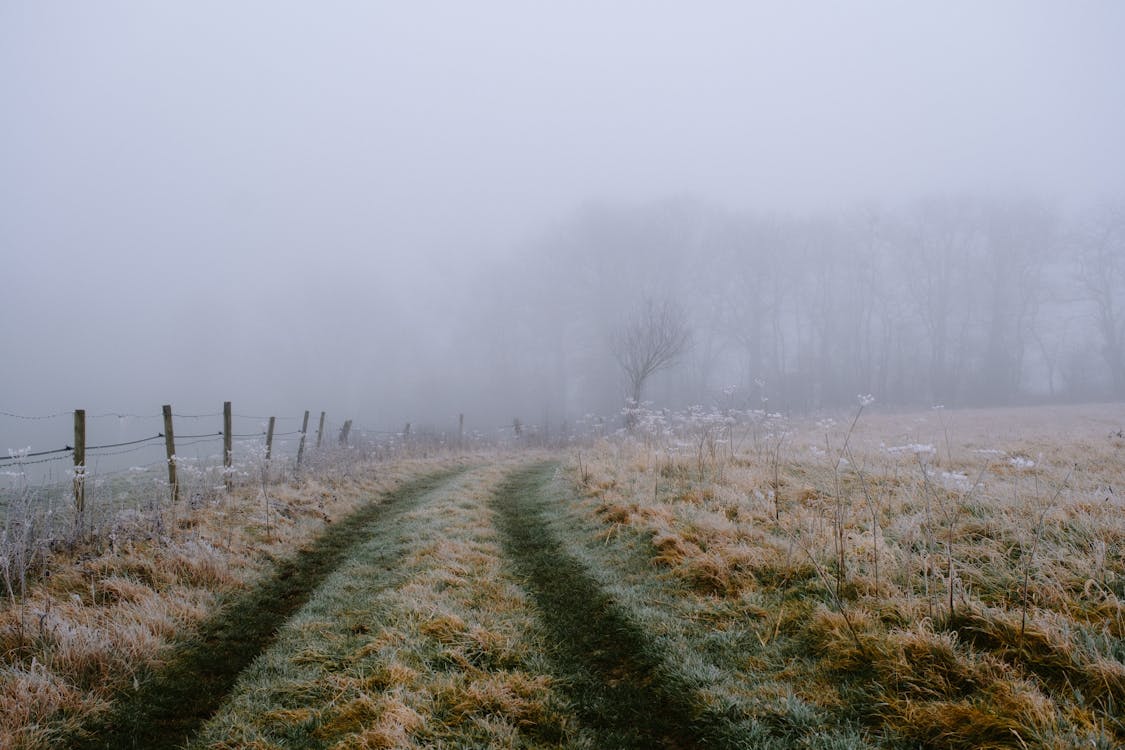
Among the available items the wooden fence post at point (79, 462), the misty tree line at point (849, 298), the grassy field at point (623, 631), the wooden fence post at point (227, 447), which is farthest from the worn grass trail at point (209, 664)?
the misty tree line at point (849, 298)

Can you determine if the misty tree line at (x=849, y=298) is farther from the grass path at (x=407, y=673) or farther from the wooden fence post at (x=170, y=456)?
the grass path at (x=407, y=673)

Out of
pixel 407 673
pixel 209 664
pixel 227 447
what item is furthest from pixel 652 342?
pixel 209 664

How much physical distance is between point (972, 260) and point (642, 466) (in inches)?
1799

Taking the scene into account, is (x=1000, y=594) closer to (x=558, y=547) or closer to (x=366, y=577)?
(x=558, y=547)

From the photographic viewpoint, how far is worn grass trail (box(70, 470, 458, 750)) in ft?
12.1

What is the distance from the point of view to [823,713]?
3400 millimetres

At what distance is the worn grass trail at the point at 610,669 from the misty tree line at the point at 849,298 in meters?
33.3

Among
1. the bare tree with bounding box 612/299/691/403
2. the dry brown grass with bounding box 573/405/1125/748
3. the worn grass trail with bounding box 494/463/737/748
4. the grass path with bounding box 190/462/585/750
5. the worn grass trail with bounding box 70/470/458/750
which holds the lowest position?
the worn grass trail with bounding box 70/470/458/750

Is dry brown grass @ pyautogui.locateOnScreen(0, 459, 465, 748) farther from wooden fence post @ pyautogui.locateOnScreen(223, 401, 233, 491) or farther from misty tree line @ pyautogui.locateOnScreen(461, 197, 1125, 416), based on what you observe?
misty tree line @ pyautogui.locateOnScreen(461, 197, 1125, 416)

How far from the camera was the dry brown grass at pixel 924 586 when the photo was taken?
10.1 feet

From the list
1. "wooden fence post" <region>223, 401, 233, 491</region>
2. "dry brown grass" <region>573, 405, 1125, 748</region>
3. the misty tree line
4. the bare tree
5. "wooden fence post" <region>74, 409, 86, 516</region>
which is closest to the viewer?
"dry brown grass" <region>573, 405, 1125, 748</region>

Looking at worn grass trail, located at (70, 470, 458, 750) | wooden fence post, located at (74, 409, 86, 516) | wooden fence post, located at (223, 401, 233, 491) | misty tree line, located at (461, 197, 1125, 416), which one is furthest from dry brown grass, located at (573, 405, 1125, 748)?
misty tree line, located at (461, 197, 1125, 416)

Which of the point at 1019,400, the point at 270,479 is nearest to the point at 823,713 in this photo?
the point at 270,479

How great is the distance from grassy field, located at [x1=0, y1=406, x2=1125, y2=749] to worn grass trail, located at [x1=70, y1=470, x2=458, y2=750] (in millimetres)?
26
